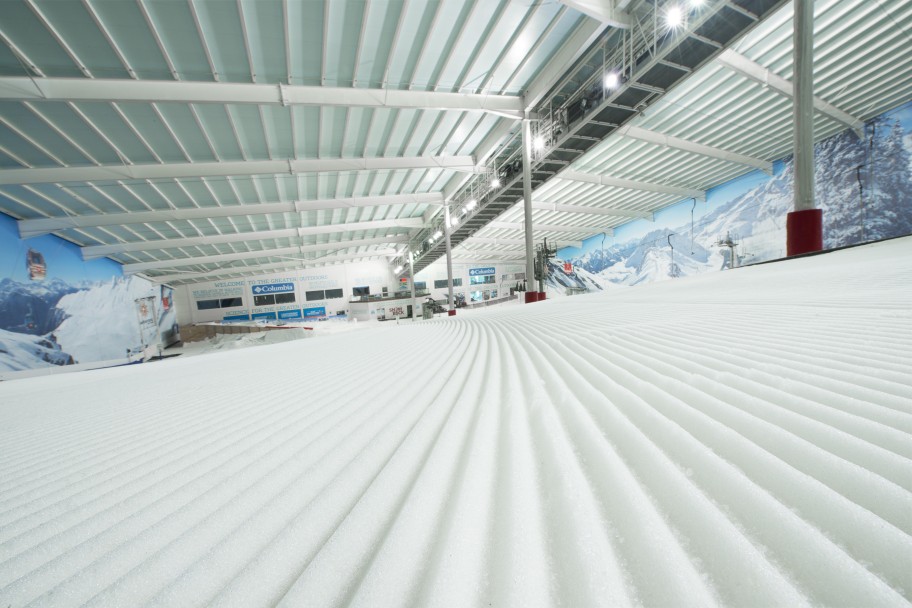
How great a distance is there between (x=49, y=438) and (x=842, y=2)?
9.64m

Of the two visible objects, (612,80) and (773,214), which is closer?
(612,80)

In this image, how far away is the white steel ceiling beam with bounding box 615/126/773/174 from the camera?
780 cm

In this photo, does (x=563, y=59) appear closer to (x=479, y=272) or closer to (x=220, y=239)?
(x=220, y=239)

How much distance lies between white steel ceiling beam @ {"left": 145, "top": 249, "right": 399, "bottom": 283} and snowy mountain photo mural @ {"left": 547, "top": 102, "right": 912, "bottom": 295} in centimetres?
1336

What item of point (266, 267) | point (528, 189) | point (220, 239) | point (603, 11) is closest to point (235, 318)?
point (266, 267)

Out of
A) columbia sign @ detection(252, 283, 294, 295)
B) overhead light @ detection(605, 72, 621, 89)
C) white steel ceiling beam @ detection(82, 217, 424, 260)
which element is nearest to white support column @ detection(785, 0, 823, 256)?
overhead light @ detection(605, 72, 621, 89)

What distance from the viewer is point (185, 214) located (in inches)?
338

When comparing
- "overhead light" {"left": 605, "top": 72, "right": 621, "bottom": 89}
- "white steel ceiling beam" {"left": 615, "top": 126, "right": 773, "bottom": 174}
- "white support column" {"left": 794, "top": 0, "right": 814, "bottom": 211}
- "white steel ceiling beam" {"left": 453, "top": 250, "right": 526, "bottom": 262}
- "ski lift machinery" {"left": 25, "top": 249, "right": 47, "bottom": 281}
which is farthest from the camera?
"white steel ceiling beam" {"left": 453, "top": 250, "right": 526, "bottom": 262}

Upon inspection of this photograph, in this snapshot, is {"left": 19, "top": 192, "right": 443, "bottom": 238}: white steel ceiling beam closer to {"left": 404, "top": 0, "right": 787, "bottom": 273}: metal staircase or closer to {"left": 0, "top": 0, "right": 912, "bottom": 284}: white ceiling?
{"left": 0, "top": 0, "right": 912, "bottom": 284}: white ceiling

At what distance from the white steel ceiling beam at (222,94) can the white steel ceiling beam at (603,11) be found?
2.06m

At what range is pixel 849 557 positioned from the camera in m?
0.32

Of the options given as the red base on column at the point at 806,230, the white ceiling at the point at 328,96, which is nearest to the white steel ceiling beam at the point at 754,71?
the white ceiling at the point at 328,96

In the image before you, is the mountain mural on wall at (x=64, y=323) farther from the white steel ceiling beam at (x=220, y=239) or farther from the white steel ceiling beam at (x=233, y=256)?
the white steel ceiling beam at (x=220, y=239)

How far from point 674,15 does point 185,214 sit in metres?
10.8
